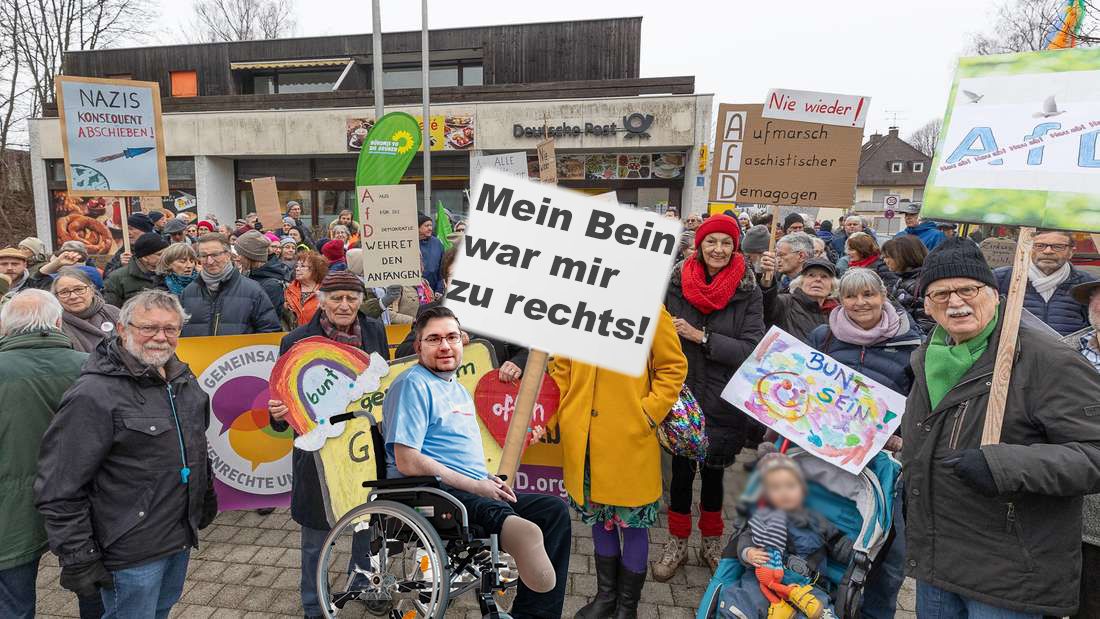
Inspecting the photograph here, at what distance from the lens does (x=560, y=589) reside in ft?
9.04

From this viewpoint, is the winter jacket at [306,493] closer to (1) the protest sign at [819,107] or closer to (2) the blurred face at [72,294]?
(2) the blurred face at [72,294]

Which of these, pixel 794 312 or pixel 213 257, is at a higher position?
pixel 213 257

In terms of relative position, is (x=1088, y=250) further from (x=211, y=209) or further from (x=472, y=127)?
(x=211, y=209)

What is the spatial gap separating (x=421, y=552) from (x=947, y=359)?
84.0 inches

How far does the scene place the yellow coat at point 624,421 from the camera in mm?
3150

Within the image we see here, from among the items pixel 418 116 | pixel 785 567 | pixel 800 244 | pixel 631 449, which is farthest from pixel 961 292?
pixel 418 116

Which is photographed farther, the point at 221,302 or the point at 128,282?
the point at 128,282

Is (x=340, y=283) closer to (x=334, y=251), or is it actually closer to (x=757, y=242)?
(x=757, y=242)

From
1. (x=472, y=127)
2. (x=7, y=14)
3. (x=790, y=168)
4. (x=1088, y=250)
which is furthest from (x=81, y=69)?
(x=1088, y=250)

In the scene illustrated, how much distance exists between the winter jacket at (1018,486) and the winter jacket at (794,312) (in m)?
1.98

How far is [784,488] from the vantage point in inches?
18.1

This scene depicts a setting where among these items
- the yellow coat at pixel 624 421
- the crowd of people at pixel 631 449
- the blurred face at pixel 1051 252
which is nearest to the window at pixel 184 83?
the crowd of people at pixel 631 449

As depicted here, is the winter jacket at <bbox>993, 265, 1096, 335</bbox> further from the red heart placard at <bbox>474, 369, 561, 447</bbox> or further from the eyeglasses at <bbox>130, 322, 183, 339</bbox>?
the eyeglasses at <bbox>130, 322, 183, 339</bbox>

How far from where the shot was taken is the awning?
21953 mm
